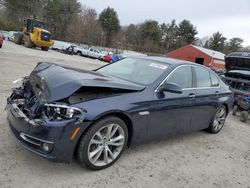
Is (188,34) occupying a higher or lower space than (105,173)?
higher

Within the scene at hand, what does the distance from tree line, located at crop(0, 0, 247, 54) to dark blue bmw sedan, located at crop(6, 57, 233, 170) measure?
50.2 meters

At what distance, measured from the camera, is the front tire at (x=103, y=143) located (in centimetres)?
288

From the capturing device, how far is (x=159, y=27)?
69.5 meters

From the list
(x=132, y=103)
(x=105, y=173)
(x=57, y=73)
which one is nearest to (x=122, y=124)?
(x=132, y=103)

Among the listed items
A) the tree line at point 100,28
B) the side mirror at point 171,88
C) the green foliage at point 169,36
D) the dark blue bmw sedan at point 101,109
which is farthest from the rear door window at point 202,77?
the green foliage at point 169,36

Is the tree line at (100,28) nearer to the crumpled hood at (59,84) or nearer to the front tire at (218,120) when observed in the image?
the front tire at (218,120)

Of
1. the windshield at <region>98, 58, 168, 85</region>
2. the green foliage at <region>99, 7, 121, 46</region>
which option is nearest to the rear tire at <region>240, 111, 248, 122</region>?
the windshield at <region>98, 58, 168, 85</region>

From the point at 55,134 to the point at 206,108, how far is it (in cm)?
316

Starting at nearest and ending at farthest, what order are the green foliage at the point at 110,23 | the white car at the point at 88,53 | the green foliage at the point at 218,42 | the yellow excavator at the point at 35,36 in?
1. the yellow excavator at the point at 35,36
2. the white car at the point at 88,53
3. the green foliage at the point at 110,23
4. the green foliage at the point at 218,42

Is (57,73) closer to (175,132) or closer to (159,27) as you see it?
(175,132)

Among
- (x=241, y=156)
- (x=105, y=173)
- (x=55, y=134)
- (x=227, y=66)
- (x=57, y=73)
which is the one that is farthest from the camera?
(x=227, y=66)

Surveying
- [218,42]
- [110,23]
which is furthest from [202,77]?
[218,42]

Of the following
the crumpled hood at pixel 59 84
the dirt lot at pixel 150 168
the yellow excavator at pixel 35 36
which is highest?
the yellow excavator at pixel 35 36

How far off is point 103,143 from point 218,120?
10.7ft
